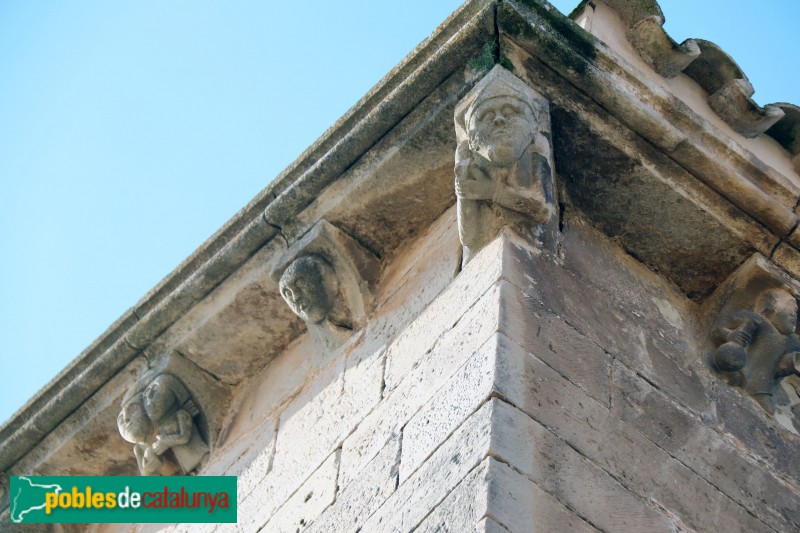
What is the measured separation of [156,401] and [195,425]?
0.70 feet

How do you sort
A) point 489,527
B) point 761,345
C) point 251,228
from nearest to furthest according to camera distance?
point 489,527, point 761,345, point 251,228

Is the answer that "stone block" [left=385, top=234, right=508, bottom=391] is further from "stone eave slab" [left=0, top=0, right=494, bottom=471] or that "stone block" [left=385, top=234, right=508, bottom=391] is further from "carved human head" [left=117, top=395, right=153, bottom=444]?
"carved human head" [left=117, top=395, right=153, bottom=444]

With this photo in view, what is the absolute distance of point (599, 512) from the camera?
12.8 feet

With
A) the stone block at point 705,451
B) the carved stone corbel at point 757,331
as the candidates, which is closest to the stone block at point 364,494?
the stone block at point 705,451

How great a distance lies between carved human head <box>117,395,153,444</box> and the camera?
591cm

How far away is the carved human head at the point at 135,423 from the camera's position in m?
5.91

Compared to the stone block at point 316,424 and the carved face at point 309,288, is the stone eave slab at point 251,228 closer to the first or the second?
the carved face at point 309,288

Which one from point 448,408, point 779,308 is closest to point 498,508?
point 448,408

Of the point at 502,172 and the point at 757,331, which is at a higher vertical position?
the point at 502,172

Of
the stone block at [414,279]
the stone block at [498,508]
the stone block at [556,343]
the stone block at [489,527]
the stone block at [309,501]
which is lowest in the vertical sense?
the stone block at [489,527]

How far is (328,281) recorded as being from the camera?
18.1 feet

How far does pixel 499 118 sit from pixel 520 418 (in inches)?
50.2

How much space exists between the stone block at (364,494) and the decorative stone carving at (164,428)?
1505 mm

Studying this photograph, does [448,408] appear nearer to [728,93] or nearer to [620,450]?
[620,450]
